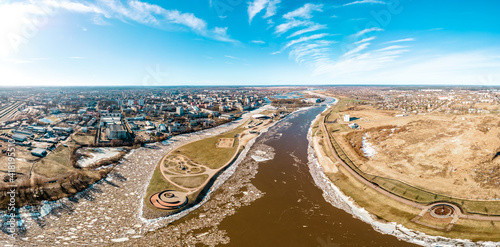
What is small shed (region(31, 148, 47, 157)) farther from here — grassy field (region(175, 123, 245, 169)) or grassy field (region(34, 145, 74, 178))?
grassy field (region(175, 123, 245, 169))

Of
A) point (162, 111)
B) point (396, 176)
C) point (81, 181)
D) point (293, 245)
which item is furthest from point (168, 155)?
point (162, 111)

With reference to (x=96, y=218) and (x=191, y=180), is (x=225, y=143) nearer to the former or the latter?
(x=191, y=180)

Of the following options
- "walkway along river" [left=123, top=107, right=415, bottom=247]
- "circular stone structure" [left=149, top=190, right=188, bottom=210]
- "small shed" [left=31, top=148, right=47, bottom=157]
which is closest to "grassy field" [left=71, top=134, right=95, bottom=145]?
"small shed" [left=31, top=148, right=47, bottom=157]

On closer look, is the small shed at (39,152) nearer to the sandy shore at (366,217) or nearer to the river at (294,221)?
the river at (294,221)

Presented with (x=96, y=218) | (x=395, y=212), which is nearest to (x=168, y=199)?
(x=96, y=218)

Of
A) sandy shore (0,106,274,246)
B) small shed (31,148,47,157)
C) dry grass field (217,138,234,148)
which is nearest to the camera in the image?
sandy shore (0,106,274,246)
